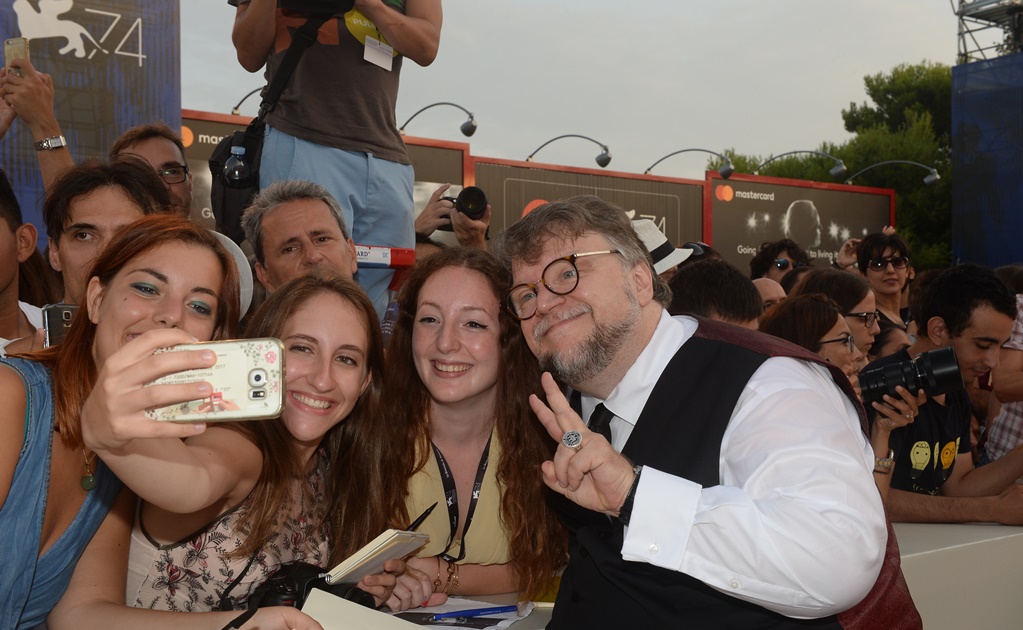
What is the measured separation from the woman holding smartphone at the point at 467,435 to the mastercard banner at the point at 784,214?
17404mm

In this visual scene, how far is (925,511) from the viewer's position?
3.52 meters

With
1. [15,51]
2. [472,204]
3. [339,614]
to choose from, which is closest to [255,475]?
[339,614]

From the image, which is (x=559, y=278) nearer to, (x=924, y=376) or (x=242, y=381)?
(x=242, y=381)

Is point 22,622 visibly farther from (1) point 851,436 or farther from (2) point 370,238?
(2) point 370,238

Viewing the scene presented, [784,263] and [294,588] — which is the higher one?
[784,263]

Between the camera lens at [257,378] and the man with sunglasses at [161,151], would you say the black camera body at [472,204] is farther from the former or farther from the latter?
the camera lens at [257,378]

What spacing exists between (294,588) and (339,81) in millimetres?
2353

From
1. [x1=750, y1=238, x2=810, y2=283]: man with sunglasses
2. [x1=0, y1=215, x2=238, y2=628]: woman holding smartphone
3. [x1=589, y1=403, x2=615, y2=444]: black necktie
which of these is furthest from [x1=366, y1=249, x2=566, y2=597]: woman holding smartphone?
[x1=750, y1=238, x2=810, y2=283]: man with sunglasses

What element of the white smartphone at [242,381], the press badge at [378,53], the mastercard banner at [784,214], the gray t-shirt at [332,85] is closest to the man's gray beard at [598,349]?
the white smartphone at [242,381]

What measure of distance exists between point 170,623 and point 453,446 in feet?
4.21

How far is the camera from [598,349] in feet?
7.67

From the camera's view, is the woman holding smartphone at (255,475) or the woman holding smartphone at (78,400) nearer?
the woman holding smartphone at (255,475)

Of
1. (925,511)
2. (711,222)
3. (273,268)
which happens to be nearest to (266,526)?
(273,268)

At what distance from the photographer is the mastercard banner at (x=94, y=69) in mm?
4266
